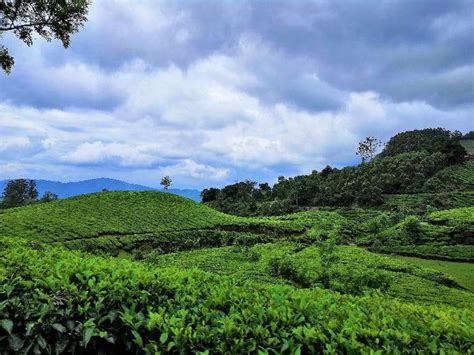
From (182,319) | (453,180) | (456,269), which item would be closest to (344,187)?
(453,180)

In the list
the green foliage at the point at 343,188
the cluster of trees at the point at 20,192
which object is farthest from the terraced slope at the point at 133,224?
the cluster of trees at the point at 20,192

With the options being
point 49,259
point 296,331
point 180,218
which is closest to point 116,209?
point 180,218

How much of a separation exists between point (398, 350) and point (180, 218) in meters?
30.1

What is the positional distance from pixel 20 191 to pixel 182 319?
85.8 m

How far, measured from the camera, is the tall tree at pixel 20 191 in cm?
7750

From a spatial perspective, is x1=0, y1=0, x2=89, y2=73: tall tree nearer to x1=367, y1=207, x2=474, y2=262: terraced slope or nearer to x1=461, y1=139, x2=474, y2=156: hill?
x1=367, y1=207, x2=474, y2=262: terraced slope

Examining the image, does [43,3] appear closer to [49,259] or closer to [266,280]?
[266,280]

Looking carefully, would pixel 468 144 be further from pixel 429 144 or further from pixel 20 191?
pixel 20 191

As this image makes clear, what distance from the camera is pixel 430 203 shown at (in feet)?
186

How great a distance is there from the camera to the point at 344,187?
68562 millimetres

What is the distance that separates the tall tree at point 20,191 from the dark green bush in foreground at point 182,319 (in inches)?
3143

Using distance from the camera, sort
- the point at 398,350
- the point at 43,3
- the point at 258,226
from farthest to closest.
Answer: the point at 258,226 < the point at 43,3 < the point at 398,350

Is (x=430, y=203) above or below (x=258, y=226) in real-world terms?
above

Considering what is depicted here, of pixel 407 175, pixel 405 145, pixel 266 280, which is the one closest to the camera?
pixel 266 280
